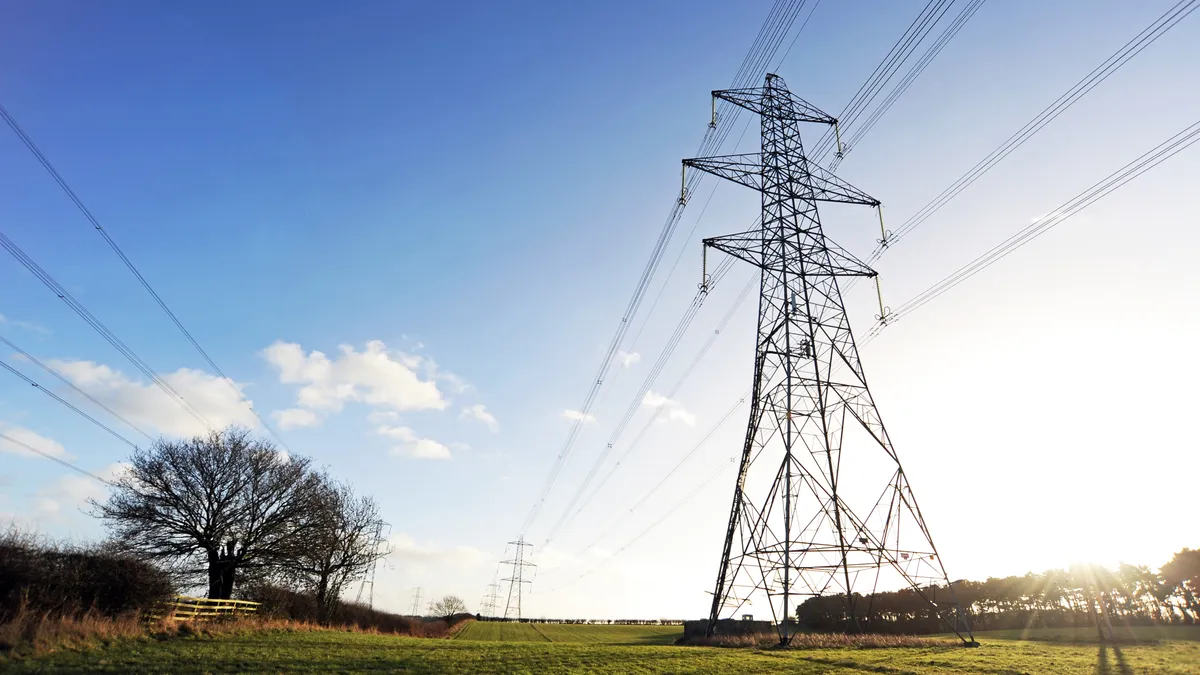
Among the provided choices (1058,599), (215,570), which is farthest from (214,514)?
(1058,599)

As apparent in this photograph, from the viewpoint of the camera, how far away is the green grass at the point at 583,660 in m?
16.8

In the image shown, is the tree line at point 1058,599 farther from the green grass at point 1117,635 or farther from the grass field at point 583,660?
the grass field at point 583,660

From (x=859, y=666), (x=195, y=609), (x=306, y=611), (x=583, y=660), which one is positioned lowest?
(x=306, y=611)

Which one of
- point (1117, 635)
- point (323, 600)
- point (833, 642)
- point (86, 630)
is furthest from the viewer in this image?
point (323, 600)

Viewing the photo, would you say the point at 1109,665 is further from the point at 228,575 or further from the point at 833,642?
the point at 228,575

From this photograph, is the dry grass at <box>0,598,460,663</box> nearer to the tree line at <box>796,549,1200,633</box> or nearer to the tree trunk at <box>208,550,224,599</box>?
the tree trunk at <box>208,550,224,599</box>

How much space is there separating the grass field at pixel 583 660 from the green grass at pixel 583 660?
0.03 metres

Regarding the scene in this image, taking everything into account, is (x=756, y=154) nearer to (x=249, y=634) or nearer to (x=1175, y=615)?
(x=249, y=634)

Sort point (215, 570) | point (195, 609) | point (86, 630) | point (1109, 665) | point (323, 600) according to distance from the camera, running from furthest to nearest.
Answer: point (323, 600) → point (215, 570) → point (195, 609) → point (86, 630) → point (1109, 665)

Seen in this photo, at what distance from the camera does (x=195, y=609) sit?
27.2 metres

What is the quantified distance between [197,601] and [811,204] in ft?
113

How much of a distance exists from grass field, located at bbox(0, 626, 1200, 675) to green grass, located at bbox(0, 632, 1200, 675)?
3 centimetres

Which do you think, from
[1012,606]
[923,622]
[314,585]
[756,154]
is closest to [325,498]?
[314,585]

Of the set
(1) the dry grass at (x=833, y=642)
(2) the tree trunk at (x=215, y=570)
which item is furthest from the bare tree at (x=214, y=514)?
(1) the dry grass at (x=833, y=642)
